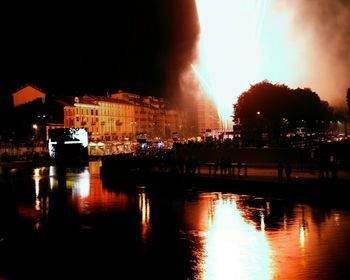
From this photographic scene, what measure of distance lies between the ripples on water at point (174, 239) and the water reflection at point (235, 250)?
0.08 ft

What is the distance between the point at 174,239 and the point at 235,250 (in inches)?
97.5

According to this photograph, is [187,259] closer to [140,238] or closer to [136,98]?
[140,238]

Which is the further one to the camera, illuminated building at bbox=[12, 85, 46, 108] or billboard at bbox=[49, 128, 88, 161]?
illuminated building at bbox=[12, 85, 46, 108]

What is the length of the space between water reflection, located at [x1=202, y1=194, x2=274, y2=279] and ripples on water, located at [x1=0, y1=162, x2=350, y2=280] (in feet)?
0.08

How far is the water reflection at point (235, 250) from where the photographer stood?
40.4ft

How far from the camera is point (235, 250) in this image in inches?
592

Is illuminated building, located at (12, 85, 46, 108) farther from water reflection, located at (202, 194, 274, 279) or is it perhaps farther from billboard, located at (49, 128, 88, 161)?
water reflection, located at (202, 194, 274, 279)

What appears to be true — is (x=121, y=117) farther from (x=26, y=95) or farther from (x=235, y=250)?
(x=235, y=250)

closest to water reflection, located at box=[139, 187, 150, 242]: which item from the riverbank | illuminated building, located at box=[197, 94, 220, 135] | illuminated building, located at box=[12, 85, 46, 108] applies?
the riverbank

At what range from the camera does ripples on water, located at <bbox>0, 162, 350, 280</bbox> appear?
12.7 metres

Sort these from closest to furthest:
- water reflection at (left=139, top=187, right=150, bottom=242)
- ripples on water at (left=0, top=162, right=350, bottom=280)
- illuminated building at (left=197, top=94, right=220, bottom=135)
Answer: ripples on water at (left=0, top=162, right=350, bottom=280)
water reflection at (left=139, top=187, right=150, bottom=242)
illuminated building at (left=197, top=94, right=220, bottom=135)

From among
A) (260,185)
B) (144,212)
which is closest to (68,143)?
(260,185)

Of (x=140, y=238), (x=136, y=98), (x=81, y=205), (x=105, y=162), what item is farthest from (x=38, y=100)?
(x=140, y=238)

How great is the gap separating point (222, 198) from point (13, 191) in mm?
14720
